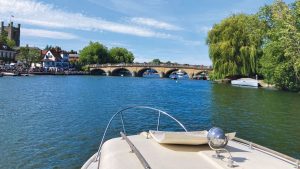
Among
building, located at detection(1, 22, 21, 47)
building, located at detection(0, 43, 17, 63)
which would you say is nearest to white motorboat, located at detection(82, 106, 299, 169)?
building, located at detection(0, 43, 17, 63)

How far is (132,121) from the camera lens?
22484 millimetres

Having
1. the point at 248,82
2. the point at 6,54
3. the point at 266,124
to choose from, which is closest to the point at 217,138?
the point at 266,124

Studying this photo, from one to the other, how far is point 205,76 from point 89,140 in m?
102

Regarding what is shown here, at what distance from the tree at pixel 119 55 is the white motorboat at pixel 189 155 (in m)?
141

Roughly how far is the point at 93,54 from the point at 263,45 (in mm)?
88320

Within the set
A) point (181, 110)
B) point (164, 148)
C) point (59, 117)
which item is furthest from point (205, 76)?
point (164, 148)

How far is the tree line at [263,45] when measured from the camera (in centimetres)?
4800

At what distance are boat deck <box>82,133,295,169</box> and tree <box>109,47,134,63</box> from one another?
14056 cm

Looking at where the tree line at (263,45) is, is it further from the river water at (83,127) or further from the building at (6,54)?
the building at (6,54)

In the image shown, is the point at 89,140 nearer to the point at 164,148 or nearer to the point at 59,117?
the point at 59,117

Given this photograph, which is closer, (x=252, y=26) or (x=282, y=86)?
(x=282, y=86)

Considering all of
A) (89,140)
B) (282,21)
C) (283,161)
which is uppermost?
(282,21)

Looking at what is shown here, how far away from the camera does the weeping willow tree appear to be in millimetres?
66688

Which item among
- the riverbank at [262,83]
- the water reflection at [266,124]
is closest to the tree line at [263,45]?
the riverbank at [262,83]
